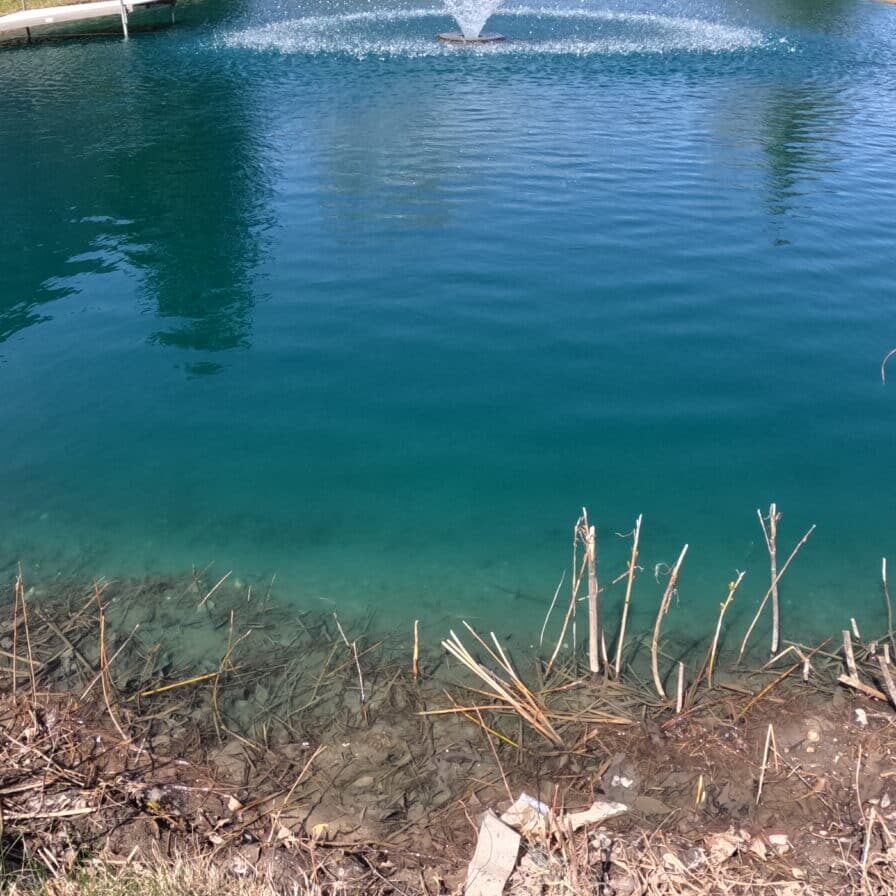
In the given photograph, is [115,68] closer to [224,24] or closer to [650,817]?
[224,24]

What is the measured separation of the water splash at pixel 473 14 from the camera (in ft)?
101

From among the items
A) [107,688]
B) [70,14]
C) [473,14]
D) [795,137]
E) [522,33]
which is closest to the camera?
[107,688]

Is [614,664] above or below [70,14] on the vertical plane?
below

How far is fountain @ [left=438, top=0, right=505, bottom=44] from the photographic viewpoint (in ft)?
98.3

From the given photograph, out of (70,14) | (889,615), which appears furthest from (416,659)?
(70,14)

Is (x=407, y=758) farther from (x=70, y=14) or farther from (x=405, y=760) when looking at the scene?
(x=70, y=14)

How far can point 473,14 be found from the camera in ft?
104

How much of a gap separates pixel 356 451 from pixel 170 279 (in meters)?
6.28

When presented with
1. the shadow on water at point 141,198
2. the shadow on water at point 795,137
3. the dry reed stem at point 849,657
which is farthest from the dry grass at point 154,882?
the shadow on water at point 795,137

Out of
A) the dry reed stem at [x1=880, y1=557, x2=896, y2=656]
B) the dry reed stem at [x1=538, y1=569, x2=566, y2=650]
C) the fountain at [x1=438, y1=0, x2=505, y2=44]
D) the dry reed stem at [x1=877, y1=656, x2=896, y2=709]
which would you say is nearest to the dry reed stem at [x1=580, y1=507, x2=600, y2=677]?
the dry reed stem at [x1=538, y1=569, x2=566, y2=650]

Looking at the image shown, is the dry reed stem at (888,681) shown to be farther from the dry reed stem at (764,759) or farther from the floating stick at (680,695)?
the floating stick at (680,695)

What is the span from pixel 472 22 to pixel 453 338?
22.4m

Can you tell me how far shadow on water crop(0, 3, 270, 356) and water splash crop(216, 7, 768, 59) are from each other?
466cm

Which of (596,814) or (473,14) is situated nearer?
(596,814)
